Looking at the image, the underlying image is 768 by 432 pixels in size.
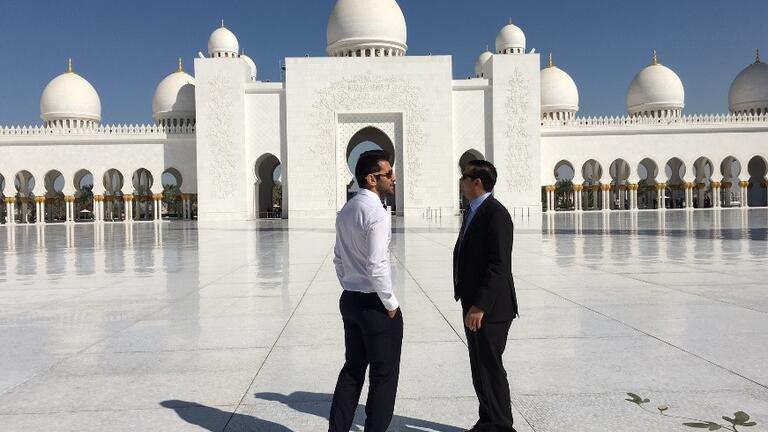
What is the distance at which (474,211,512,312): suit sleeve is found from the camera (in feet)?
7.19

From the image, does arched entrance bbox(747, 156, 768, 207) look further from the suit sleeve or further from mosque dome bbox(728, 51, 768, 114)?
the suit sleeve

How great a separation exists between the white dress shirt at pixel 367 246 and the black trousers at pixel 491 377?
0.39 meters

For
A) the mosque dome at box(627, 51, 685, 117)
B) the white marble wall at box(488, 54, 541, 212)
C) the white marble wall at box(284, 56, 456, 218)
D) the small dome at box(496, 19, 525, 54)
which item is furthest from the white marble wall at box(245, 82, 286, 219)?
the mosque dome at box(627, 51, 685, 117)

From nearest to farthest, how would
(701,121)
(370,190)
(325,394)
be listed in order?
(370,190)
(325,394)
(701,121)

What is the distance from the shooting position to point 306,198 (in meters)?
27.2

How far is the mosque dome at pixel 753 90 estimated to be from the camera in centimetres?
3278

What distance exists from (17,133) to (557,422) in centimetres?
3149

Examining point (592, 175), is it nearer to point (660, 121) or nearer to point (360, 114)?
point (660, 121)

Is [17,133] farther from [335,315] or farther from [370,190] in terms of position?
[370,190]

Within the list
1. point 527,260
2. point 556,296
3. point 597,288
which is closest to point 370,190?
point 556,296

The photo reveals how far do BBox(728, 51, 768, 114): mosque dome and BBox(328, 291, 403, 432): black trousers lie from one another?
119 feet

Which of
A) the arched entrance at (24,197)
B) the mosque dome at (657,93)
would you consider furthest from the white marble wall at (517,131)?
the arched entrance at (24,197)

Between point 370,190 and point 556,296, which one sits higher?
point 370,190

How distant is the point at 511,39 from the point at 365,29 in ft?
29.3
